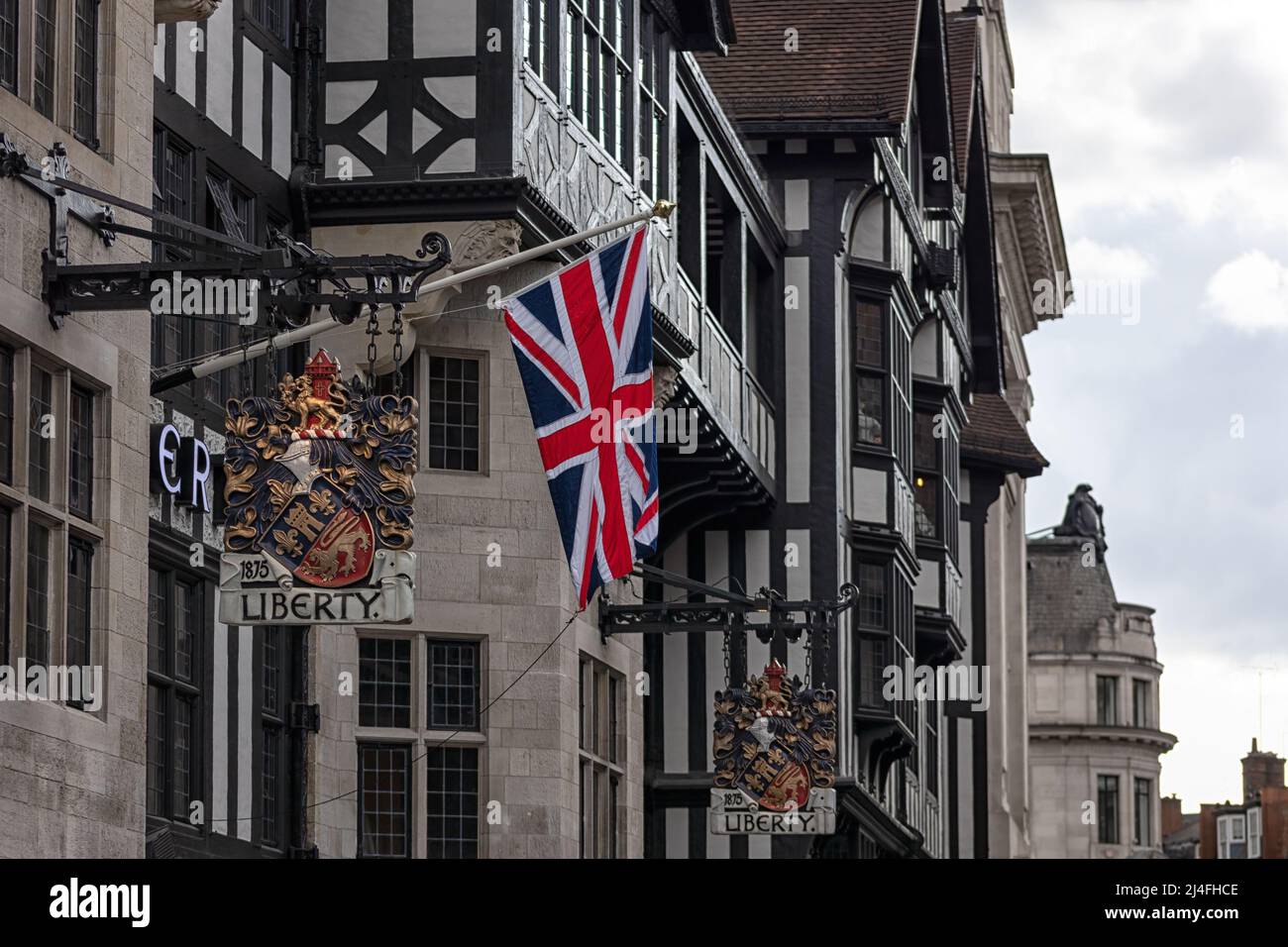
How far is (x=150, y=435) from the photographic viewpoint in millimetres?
20547

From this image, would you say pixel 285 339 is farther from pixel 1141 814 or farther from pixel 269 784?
pixel 1141 814

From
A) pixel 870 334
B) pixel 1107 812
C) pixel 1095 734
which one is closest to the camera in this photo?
pixel 870 334

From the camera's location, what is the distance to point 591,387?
21.4m

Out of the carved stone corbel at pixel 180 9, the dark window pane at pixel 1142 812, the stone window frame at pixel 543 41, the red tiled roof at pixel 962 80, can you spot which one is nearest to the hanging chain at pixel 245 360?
the carved stone corbel at pixel 180 9

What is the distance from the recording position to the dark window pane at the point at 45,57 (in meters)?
17.6

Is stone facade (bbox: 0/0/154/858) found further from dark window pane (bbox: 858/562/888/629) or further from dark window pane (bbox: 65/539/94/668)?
dark window pane (bbox: 858/562/888/629)

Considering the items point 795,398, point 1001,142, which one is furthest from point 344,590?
point 1001,142

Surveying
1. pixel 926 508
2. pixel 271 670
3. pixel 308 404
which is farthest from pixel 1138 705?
pixel 308 404

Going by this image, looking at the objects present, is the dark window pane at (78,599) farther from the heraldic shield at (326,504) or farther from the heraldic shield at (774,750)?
the heraldic shield at (774,750)

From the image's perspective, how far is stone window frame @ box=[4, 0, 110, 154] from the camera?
1738cm

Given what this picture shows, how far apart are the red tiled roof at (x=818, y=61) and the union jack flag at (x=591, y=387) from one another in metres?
15.7

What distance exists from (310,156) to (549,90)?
7.05 feet

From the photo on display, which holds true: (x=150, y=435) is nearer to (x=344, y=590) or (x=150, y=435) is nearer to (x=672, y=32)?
(x=344, y=590)

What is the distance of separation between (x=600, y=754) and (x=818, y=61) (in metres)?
14.4
